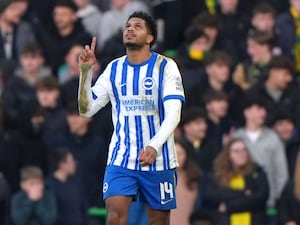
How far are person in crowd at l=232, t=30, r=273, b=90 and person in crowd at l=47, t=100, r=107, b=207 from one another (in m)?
2.03

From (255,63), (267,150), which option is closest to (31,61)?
(255,63)

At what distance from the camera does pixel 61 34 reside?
19016 mm

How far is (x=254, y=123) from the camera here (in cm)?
1697

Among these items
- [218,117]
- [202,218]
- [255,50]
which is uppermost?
[255,50]

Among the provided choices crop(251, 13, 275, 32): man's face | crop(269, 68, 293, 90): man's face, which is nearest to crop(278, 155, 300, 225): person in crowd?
crop(269, 68, 293, 90): man's face

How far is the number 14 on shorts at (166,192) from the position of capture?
12.6 m

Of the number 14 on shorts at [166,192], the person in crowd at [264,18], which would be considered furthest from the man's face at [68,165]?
the number 14 on shorts at [166,192]

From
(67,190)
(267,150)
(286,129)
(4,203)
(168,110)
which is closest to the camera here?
(168,110)

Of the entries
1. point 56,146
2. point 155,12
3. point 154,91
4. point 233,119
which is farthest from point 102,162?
point 154,91

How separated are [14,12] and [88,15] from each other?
1.09 metres

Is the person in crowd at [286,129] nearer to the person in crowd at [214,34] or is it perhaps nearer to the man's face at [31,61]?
the person in crowd at [214,34]

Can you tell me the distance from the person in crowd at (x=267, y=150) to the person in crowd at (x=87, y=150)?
165cm

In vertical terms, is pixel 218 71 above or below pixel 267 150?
above

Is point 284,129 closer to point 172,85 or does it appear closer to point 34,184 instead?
point 34,184
